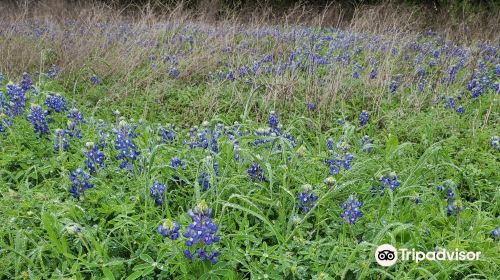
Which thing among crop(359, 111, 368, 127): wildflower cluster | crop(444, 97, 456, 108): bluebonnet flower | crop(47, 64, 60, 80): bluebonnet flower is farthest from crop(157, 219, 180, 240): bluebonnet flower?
crop(47, 64, 60, 80): bluebonnet flower

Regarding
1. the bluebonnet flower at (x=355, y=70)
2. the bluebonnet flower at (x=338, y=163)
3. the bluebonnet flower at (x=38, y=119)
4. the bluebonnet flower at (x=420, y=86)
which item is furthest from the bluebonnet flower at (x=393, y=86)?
the bluebonnet flower at (x=38, y=119)

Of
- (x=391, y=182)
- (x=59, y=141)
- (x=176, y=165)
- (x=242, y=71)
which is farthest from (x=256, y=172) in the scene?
(x=242, y=71)

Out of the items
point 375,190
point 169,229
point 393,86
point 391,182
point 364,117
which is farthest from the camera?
point 393,86

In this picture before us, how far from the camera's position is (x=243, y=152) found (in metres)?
2.46

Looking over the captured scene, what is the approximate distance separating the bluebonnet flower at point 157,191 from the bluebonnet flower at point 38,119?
3.55 feet

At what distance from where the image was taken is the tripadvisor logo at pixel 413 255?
1.96 m

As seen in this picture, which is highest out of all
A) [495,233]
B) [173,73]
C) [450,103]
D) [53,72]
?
[450,103]

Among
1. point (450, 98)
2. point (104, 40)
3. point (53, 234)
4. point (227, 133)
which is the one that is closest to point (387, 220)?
point (227, 133)

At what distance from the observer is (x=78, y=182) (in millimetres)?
2297

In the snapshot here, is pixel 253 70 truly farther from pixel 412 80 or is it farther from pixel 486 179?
pixel 486 179

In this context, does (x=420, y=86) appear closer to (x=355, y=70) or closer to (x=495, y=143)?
(x=355, y=70)

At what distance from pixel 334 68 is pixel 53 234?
Result: 10.3ft

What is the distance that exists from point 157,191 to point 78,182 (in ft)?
1.31

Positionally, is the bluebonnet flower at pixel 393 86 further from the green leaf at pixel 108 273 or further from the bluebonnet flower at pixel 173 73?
the green leaf at pixel 108 273
